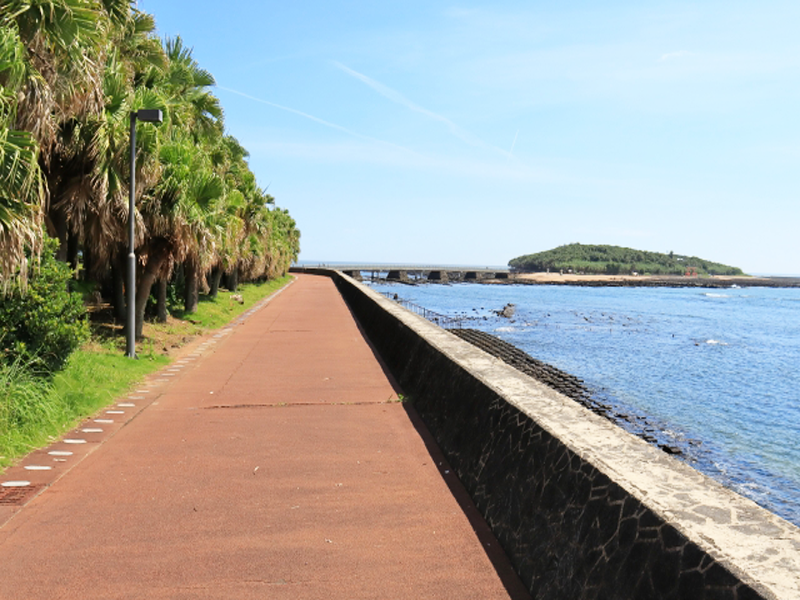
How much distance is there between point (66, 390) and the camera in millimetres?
8961

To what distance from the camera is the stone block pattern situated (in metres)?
2.75

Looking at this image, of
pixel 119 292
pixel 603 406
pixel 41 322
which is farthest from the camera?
pixel 603 406

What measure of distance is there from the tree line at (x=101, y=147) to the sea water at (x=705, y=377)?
42.4 ft

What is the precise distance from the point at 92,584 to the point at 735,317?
75.6m

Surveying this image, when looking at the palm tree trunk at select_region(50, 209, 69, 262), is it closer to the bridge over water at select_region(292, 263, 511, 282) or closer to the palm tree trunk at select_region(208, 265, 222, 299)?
the palm tree trunk at select_region(208, 265, 222, 299)

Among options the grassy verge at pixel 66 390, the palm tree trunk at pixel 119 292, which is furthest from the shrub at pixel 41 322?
the palm tree trunk at pixel 119 292

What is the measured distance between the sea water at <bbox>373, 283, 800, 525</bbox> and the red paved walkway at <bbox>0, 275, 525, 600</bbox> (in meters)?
8.91

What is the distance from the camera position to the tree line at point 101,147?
24.8 ft

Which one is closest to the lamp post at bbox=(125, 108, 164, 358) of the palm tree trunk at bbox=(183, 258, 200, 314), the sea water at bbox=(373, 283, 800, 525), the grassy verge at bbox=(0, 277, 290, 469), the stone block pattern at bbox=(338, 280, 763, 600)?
the grassy verge at bbox=(0, 277, 290, 469)

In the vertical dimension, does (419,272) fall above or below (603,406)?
above

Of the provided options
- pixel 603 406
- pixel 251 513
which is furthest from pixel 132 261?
pixel 603 406

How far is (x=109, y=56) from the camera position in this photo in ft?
43.8

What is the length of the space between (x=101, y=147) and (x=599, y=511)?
12105mm

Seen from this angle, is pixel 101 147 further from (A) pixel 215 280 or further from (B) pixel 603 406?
(A) pixel 215 280
